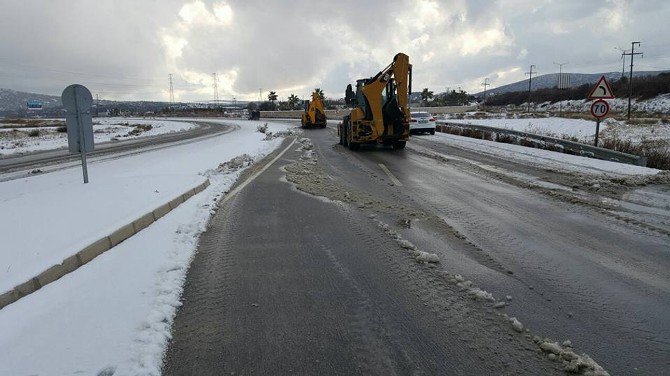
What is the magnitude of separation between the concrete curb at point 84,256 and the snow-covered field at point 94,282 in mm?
78

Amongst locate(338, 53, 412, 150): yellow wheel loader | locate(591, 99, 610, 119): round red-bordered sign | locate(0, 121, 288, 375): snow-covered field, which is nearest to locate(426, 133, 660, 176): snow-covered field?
locate(591, 99, 610, 119): round red-bordered sign

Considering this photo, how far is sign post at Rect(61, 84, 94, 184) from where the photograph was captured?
9730mm

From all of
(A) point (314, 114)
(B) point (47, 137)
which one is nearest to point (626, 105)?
(A) point (314, 114)

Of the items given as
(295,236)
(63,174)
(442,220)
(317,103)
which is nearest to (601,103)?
(442,220)

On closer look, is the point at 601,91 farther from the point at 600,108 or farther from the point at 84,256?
the point at 84,256

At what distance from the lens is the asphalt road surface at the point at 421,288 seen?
3.24m

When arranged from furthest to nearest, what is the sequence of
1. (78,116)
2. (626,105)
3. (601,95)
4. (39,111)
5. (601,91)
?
(39,111) < (626,105) < (601,91) < (601,95) < (78,116)

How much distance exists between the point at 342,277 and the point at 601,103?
13912 millimetres

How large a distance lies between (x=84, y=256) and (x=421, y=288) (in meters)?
3.88

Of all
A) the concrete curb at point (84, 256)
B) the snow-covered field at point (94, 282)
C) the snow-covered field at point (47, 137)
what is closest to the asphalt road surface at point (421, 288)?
the snow-covered field at point (94, 282)

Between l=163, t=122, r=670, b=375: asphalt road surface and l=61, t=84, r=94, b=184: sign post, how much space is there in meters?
4.25

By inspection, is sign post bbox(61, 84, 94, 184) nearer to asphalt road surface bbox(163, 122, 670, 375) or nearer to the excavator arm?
asphalt road surface bbox(163, 122, 670, 375)

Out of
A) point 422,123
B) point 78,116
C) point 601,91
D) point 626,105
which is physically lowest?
point 422,123

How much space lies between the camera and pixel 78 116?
32.4 feet
